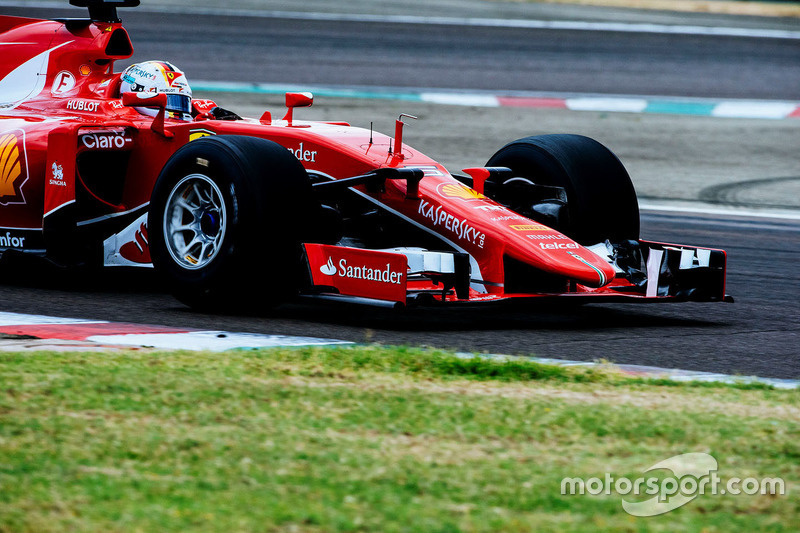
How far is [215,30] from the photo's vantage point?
79.4 ft

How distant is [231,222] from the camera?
613cm

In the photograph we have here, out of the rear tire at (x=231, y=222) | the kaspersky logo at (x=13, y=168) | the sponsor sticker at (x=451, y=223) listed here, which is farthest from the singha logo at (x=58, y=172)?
the sponsor sticker at (x=451, y=223)

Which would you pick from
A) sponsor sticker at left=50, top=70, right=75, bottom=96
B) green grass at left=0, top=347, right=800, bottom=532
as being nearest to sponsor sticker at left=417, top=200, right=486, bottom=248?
green grass at left=0, top=347, right=800, bottom=532

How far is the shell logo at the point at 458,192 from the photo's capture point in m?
6.62

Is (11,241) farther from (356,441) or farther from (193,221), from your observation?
(356,441)

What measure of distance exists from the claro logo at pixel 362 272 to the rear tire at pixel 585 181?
1.48m

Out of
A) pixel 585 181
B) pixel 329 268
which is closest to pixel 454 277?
pixel 329 268

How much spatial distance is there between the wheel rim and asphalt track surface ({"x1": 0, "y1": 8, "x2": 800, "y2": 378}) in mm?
302

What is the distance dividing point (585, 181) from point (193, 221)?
2.33 meters

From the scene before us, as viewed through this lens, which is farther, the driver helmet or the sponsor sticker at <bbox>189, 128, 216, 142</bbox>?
the driver helmet

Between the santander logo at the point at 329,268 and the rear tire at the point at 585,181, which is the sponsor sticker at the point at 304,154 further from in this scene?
the rear tire at the point at 585,181

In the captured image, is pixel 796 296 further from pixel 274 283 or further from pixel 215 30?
Result: pixel 215 30

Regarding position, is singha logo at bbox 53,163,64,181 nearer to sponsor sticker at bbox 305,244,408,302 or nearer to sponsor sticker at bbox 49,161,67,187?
sponsor sticker at bbox 49,161,67,187

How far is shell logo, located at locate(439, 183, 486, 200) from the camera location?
6.62m
